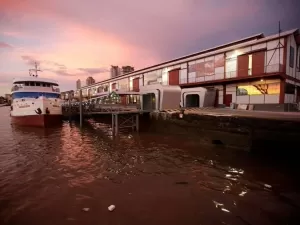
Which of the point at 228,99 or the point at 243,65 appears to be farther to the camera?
the point at 228,99

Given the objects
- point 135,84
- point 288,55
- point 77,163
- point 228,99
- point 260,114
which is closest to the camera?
point 77,163

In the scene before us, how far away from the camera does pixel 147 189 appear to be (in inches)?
247

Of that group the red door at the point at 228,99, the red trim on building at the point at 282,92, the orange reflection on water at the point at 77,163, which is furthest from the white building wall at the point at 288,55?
the orange reflection on water at the point at 77,163

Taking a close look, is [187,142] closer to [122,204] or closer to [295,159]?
[295,159]

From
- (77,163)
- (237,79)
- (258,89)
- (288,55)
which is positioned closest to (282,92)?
(258,89)

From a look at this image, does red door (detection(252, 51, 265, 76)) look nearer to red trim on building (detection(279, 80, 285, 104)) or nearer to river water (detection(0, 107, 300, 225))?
red trim on building (detection(279, 80, 285, 104))

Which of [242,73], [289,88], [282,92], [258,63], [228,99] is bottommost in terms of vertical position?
[228,99]

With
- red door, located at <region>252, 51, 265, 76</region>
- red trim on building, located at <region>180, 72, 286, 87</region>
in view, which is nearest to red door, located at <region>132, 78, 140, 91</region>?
red trim on building, located at <region>180, 72, 286, 87</region>

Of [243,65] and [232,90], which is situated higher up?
[243,65]

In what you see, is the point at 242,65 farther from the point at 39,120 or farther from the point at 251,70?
the point at 39,120

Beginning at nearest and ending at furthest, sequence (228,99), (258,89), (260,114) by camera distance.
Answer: (260,114)
(258,89)
(228,99)

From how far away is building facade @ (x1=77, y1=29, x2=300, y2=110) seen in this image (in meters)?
18.8

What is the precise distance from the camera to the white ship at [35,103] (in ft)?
69.4

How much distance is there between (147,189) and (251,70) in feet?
A: 66.2
